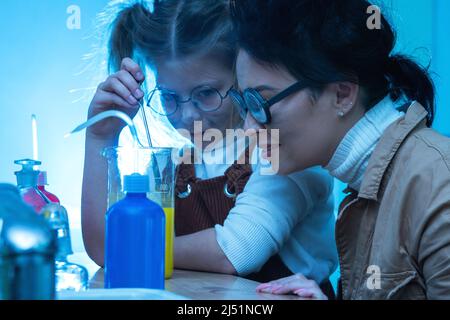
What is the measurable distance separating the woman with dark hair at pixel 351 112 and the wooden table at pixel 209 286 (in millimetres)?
281

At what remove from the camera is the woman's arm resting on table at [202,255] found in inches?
46.7

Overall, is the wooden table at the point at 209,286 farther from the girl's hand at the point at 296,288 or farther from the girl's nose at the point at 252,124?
the girl's nose at the point at 252,124

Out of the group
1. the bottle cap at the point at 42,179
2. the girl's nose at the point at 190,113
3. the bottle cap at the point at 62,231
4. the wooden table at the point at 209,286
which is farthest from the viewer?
the girl's nose at the point at 190,113

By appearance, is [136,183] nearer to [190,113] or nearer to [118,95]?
[118,95]

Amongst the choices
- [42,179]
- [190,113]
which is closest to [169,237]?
[42,179]

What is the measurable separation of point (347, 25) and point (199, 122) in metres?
0.46

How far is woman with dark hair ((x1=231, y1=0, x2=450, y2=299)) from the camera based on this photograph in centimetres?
113

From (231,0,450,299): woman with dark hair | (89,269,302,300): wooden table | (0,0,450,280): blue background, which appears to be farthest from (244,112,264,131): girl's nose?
(0,0,450,280): blue background

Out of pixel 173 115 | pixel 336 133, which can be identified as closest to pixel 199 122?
pixel 173 115

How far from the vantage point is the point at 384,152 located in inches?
46.6

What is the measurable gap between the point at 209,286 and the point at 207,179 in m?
0.50

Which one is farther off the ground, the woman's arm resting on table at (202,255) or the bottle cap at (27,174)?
the bottle cap at (27,174)

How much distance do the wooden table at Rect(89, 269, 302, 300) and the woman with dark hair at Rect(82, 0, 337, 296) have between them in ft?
0.24

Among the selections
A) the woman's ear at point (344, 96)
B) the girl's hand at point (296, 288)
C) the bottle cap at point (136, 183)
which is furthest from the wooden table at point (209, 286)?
the woman's ear at point (344, 96)
